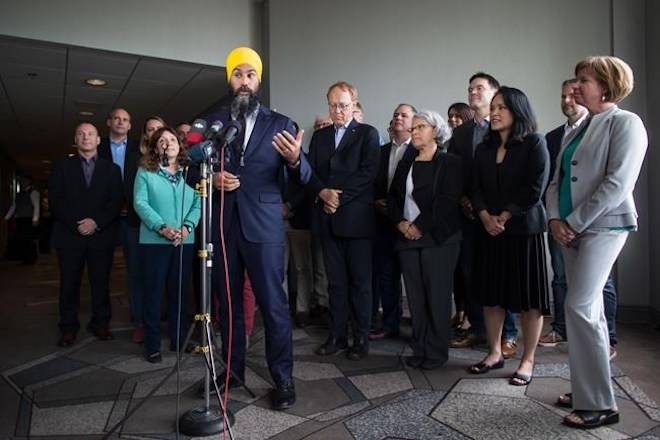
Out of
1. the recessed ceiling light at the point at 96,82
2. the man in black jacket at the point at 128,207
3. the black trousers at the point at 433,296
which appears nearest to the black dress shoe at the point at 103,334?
the man in black jacket at the point at 128,207

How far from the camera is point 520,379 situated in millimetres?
2855

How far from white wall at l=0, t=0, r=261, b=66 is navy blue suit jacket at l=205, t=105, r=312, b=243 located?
3.34m

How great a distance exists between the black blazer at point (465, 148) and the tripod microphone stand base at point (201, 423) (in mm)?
1974

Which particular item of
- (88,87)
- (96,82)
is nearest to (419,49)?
(96,82)

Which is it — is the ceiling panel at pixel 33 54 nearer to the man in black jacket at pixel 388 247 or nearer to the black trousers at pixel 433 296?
the man in black jacket at pixel 388 247

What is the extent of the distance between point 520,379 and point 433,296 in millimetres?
656

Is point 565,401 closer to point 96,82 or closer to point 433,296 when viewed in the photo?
point 433,296

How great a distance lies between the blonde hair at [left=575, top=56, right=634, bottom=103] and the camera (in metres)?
2.27

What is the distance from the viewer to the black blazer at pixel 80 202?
382cm

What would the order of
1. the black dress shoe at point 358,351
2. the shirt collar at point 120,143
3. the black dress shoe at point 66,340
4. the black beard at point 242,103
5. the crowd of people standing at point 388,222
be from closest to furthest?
the crowd of people standing at point 388,222, the black beard at point 242,103, the black dress shoe at point 358,351, the black dress shoe at point 66,340, the shirt collar at point 120,143

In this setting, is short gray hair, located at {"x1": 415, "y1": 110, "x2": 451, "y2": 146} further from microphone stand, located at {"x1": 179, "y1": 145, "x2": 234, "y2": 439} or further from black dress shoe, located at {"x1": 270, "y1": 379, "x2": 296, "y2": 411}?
black dress shoe, located at {"x1": 270, "y1": 379, "x2": 296, "y2": 411}

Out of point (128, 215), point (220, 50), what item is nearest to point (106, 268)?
point (128, 215)

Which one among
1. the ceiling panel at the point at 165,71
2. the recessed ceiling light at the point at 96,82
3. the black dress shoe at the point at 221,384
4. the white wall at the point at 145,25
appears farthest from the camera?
the recessed ceiling light at the point at 96,82

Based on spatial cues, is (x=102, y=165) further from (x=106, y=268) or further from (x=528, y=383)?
(x=528, y=383)
